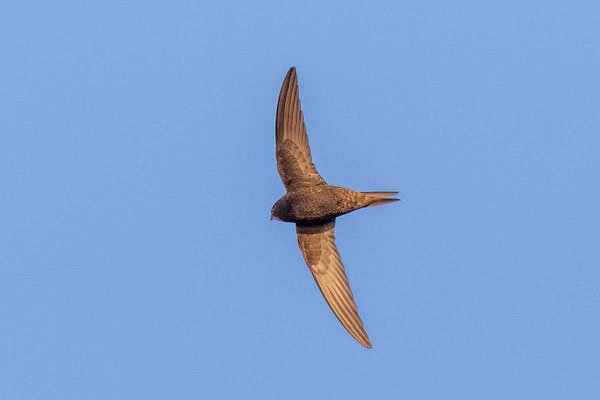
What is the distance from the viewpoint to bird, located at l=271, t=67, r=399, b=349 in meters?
9.55

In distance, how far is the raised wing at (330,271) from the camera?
376 inches

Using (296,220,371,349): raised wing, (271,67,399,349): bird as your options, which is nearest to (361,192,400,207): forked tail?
(271,67,399,349): bird

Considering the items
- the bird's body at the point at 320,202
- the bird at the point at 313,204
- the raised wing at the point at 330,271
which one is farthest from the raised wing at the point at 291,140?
the raised wing at the point at 330,271

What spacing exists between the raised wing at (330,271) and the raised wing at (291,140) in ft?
2.11

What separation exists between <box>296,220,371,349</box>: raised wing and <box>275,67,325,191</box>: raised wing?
64 centimetres

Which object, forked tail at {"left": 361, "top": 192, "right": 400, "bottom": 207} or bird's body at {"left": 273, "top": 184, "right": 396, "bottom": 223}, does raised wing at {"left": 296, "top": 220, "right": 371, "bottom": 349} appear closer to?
bird's body at {"left": 273, "top": 184, "right": 396, "bottom": 223}

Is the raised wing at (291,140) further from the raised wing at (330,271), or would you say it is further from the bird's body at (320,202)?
the raised wing at (330,271)

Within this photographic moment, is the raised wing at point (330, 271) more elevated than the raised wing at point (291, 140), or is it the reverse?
the raised wing at point (291, 140)

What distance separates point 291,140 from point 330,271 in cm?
174

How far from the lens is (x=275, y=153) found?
33.3 feet

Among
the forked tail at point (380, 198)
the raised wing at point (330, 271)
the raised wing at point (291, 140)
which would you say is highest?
the raised wing at point (291, 140)

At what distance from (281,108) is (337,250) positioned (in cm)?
193

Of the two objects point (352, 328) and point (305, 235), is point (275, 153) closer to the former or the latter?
point (305, 235)

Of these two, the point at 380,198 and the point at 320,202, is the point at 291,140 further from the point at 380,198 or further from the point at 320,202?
the point at 380,198
